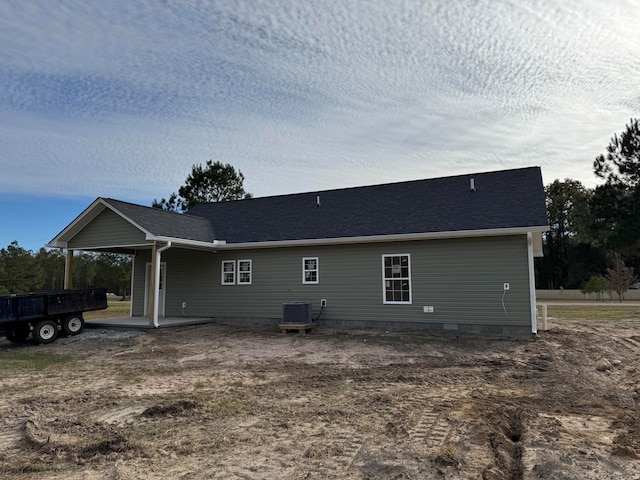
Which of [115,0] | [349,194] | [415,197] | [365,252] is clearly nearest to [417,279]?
[365,252]

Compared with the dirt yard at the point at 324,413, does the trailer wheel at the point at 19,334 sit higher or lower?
higher

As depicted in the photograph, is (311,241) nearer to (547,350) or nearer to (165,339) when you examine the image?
(165,339)

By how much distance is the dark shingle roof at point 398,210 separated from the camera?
12.3 metres

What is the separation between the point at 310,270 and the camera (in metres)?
14.2

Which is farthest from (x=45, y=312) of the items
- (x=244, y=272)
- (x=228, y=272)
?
(x=244, y=272)

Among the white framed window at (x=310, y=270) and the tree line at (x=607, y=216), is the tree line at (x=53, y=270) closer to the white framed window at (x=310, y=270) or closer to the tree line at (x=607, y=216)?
the white framed window at (x=310, y=270)

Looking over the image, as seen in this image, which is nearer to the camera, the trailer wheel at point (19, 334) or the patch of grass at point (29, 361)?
the patch of grass at point (29, 361)

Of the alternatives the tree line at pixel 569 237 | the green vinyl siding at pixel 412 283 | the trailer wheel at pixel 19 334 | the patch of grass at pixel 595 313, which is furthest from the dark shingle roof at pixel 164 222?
the tree line at pixel 569 237

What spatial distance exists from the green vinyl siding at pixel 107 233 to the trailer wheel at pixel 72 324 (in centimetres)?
264

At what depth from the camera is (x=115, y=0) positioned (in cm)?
889

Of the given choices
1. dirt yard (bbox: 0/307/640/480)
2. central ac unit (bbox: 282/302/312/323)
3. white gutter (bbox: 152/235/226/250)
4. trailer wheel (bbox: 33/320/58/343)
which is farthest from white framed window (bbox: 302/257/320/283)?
trailer wheel (bbox: 33/320/58/343)

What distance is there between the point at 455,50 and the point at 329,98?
4.57m

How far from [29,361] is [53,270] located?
50.2m

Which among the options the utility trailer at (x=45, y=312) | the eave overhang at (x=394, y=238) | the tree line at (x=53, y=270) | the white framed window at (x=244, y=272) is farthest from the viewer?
the tree line at (x=53, y=270)
